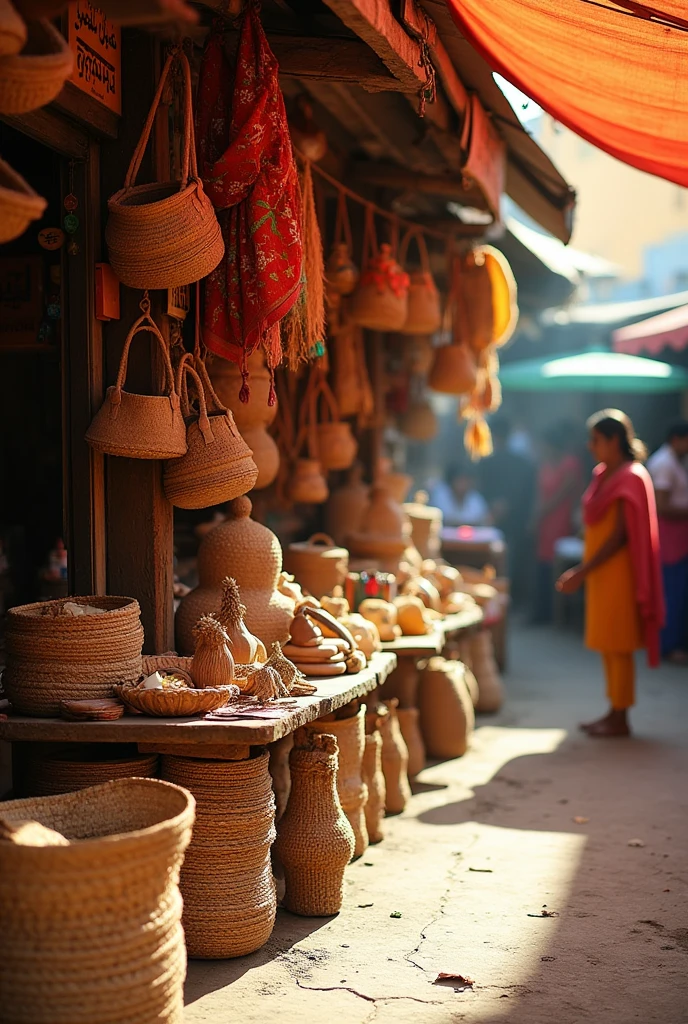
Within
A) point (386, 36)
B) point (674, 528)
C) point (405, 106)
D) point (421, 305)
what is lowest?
point (674, 528)

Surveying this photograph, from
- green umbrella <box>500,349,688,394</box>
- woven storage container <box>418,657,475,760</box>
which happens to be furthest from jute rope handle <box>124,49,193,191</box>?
green umbrella <box>500,349,688,394</box>

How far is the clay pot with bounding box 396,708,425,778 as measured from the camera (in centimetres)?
565

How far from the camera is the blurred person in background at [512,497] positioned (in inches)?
476

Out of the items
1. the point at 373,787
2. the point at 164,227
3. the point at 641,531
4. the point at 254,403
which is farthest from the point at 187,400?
the point at 641,531

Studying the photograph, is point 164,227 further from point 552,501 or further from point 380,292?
point 552,501

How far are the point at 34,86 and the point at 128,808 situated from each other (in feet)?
5.55

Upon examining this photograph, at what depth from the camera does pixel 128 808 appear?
2988mm

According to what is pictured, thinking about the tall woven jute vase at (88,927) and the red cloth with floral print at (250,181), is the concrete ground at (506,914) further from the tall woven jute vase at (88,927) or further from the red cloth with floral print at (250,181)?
the red cloth with floral print at (250,181)

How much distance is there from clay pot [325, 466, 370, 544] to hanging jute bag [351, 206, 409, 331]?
3.47 ft

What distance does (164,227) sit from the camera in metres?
3.59

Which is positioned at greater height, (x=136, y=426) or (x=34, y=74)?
(x=34, y=74)

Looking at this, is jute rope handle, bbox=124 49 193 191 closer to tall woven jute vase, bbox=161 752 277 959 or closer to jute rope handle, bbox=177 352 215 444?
jute rope handle, bbox=177 352 215 444

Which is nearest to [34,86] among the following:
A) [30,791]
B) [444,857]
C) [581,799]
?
[30,791]

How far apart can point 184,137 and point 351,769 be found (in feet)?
7.35
